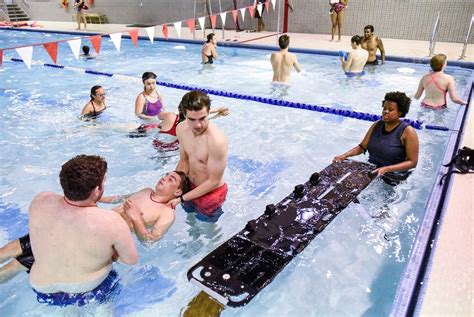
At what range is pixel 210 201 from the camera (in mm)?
3537

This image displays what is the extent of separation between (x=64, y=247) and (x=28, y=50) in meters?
6.07

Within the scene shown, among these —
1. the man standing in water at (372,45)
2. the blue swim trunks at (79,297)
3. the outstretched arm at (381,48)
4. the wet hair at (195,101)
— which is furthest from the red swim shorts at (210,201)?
the outstretched arm at (381,48)

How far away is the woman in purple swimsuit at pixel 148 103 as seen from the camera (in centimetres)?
607

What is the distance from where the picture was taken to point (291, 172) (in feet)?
17.0

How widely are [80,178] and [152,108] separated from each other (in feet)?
14.0

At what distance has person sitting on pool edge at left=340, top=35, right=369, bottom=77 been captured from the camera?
8.97 metres

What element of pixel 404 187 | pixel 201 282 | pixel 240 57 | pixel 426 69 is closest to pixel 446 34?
pixel 426 69

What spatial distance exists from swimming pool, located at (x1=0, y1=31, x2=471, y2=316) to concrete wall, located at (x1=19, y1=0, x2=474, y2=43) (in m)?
4.30

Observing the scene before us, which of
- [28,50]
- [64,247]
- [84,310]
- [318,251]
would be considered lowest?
[318,251]

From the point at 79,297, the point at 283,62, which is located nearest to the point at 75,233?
the point at 79,297

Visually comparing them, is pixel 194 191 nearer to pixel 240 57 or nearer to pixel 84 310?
pixel 84 310

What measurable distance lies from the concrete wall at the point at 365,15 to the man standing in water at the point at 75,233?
569 inches

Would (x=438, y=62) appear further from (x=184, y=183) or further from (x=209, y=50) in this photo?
(x=209, y=50)

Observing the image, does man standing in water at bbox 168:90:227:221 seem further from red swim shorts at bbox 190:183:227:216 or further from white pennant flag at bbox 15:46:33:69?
white pennant flag at bbox 15:46:33:69
